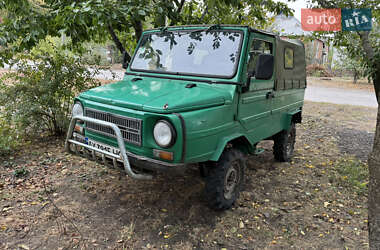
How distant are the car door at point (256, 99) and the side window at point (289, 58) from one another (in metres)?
0.62

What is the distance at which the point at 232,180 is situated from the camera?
4.02 m

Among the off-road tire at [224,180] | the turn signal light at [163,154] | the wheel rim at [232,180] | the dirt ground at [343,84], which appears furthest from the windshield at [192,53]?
the dirt ground at [343,84]

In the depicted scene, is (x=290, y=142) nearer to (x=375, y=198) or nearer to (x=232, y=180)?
(x=232, y=180)

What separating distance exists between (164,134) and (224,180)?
1.09 meters

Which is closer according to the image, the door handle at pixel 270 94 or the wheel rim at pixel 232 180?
the wheel rim at pixel 232 180

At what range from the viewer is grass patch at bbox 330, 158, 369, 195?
4.86m

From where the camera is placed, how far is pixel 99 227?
3.46 metres

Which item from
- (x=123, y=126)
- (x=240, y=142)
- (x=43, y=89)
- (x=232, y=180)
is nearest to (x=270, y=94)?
(x=240, y=142)

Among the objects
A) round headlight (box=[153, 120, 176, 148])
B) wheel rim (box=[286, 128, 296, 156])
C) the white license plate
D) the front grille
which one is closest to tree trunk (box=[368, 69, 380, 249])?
round headlight (box=[153, 120, 176, 148])

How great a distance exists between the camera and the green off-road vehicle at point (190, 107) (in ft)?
10.2

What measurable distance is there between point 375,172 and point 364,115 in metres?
9.85

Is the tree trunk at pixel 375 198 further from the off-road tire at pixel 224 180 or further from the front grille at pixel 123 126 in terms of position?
the front grille at pixel 123 126

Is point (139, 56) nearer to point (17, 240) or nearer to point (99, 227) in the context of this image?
point (99, 227)

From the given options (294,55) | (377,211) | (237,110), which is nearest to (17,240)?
(237,110)
